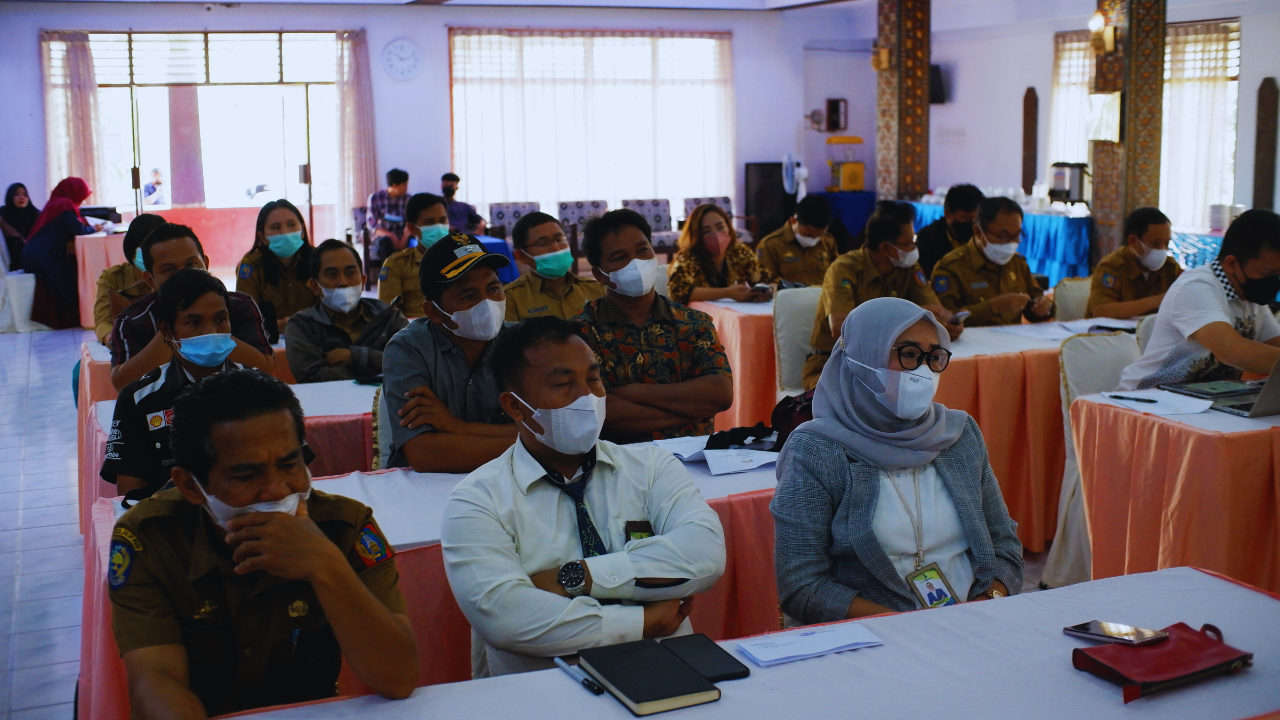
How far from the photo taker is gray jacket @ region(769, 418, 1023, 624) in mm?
2115

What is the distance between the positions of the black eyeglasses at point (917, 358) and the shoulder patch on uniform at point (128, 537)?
1.45 meters

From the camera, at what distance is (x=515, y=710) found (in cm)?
153

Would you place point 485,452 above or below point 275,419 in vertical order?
below

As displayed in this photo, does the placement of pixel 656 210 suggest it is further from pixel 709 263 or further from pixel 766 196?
pixel 709 263

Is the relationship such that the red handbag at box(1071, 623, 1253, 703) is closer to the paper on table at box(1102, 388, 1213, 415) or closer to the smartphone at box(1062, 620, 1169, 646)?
the smartphone at box(1062, 620, 1169, 646)

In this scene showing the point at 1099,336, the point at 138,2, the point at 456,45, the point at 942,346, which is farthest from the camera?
the point at 456,45

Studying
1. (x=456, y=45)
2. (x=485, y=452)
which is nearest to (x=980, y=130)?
(x=456, y=45)

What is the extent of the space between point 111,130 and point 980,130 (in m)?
10.7

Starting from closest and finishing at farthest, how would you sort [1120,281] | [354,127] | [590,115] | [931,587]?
[931,587] → [1120,281] → [354,127] → [590,115]

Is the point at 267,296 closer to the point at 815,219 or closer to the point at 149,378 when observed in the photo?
the point at 149,378

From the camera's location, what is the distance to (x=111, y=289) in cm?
529

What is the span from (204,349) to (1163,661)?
7.90 ft

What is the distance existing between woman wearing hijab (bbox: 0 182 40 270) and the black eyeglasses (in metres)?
10.6

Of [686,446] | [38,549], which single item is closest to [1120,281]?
[686,446]
